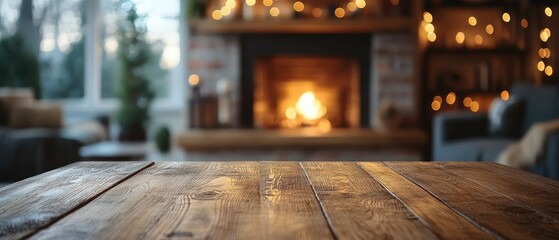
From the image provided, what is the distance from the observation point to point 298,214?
41.1 inches

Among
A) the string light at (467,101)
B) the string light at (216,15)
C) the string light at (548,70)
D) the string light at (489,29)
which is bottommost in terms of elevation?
the string light at (467,101)

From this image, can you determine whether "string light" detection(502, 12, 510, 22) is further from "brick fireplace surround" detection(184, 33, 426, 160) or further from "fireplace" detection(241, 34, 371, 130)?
"fireplace" detection(241, 34, 371, 130)

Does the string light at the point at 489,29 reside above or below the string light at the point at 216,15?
below

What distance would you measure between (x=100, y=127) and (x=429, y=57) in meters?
2.94

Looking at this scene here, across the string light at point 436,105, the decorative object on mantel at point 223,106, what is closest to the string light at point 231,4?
the decorative object on mantel at point 223,106

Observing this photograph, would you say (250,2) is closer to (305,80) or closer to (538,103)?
(305,80)

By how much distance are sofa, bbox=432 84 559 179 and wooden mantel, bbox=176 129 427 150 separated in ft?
1.38

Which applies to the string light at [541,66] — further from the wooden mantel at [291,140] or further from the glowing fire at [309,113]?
the glowing fire at [309,113]

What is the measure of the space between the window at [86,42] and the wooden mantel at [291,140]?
155 centimetres

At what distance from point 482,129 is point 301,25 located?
1677 mm

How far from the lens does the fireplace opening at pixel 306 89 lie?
5.37m

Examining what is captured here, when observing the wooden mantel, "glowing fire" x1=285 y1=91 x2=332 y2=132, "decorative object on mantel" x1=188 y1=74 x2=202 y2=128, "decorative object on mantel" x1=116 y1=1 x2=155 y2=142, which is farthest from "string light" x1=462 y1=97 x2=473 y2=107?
"decorative object on mantel" x1=116 y1=1 x2=155 y2=142

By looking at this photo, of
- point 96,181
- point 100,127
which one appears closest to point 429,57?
point 100,127

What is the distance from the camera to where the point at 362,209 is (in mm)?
1096
